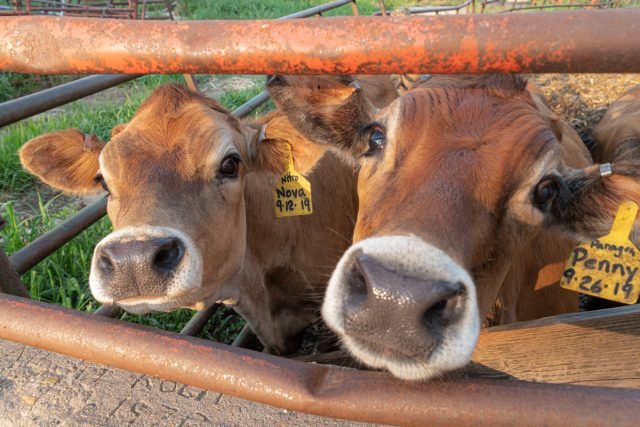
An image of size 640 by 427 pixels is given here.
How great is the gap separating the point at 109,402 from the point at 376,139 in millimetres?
1456

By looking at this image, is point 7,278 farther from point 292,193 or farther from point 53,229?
point 292,193

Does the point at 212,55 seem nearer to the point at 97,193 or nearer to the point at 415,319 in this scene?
the point at 415,319

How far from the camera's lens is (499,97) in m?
2.05

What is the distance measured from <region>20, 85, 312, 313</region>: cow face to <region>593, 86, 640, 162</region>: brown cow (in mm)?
3009

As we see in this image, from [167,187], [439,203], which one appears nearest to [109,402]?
[167,187]

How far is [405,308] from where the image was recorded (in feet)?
3.92

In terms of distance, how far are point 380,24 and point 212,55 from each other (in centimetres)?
37

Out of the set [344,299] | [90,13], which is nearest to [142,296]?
[344,299]

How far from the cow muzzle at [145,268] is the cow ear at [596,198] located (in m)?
1.70

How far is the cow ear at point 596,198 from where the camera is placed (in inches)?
77.2

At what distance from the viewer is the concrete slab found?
60.7 inches

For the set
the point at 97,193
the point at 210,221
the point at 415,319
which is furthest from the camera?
the point at 97,193

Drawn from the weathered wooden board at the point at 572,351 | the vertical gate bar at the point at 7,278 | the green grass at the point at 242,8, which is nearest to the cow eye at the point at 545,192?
the weathered wooden board at the point at 572,351

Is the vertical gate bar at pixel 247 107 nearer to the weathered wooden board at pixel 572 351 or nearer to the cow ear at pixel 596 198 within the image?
the cow ear at pixel 596 198
